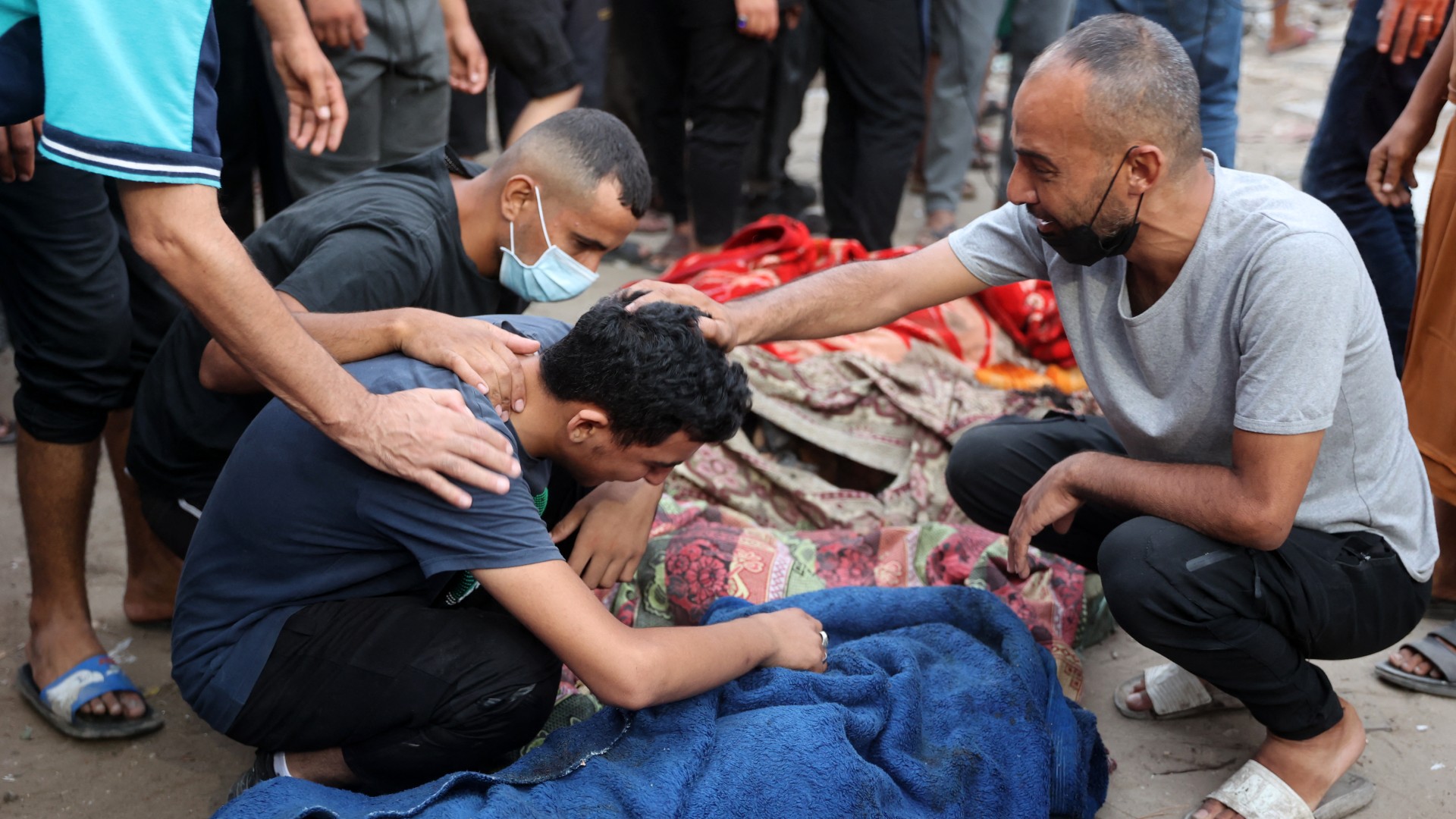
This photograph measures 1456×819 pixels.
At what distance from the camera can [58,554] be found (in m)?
2.69

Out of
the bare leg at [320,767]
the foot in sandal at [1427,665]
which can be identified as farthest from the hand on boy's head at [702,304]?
the foot in sandal at [1427,665]

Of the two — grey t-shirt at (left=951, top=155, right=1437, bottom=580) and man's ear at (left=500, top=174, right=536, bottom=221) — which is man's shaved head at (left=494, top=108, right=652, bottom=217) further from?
grey t-shirt at (left=951, top=155, right=1437, bottom=580)

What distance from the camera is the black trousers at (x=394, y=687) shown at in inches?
81.6

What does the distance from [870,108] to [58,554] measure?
3.27 meters

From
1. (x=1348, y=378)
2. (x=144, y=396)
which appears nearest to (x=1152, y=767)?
(x=1348, y=378)

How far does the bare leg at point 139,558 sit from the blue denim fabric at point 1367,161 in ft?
11.4

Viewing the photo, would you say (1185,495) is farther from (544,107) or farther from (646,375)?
(544,107)

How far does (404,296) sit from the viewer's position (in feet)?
8.46

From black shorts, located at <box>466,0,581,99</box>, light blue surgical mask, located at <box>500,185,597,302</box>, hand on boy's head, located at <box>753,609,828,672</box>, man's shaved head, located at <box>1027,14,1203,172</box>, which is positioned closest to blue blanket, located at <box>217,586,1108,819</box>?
hand on boy's head, located at <box>753,609,828,672</box>

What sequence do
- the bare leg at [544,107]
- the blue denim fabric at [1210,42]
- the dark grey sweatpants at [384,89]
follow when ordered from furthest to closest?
the bare leg at [544,107] < the blue denim fabric at [1210,42] < the dark grey sweatpants at [384,89]

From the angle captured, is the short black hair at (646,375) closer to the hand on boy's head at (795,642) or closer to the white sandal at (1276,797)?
the hand on boy's head at (795,642)

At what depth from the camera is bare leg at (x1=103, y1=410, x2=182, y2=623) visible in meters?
2.92

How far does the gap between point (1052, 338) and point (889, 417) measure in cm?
77

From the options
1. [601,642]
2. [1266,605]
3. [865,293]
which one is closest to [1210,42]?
[865,293]
